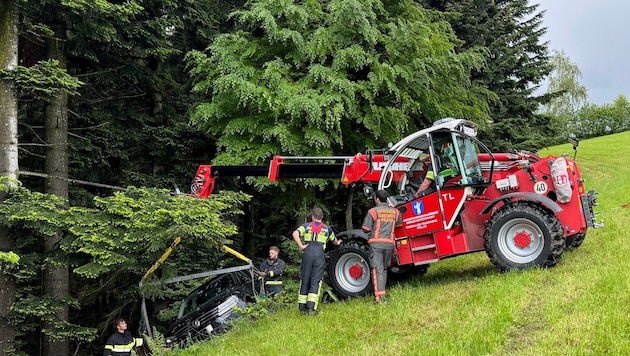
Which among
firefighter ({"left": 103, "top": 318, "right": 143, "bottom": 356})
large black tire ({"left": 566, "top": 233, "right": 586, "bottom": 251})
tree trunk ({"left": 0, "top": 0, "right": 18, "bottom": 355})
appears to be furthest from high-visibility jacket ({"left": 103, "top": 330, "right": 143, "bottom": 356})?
large black tire ({"left": 566, "top": 233, "right": 586, "bottom": 251})

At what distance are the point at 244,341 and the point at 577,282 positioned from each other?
4.44 metres

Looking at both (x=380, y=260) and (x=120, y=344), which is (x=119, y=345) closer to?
(x=120, y=344)

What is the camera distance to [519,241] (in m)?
7.49

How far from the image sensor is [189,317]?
9.20 meters

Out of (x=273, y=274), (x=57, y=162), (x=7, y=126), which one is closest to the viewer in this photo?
(x=7, y=126)

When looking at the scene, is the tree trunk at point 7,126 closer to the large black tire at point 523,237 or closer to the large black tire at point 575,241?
the large black tire at point 523,237

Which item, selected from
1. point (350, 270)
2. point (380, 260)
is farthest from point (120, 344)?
point (380, 260)

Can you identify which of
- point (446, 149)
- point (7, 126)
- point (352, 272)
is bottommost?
point (352, 272)

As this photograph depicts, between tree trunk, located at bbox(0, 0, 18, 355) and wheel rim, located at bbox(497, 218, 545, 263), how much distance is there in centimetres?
821

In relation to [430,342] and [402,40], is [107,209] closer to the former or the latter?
[430,342]

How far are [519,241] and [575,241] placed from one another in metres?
1.74

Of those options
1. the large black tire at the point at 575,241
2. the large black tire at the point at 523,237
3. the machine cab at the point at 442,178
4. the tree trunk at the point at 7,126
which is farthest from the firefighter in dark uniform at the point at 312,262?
the tree trunk at the point at 7,126

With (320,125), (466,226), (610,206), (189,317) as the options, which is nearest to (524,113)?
(610,206)

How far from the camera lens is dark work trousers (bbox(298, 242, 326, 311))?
7820 mm
